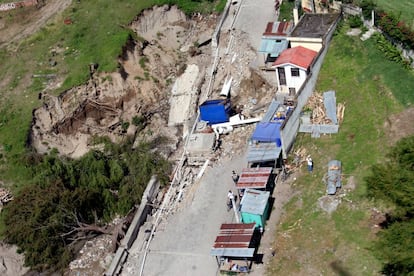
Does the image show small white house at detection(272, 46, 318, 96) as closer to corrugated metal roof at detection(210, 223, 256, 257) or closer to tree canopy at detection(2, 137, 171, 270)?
tree canopy at detection(2, 137, 171, 270)

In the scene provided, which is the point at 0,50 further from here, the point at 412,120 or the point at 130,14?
the point at 412,120

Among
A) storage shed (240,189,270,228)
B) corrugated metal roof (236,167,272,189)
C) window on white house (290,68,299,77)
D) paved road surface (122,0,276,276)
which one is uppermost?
window on white house (290,68,299,77)

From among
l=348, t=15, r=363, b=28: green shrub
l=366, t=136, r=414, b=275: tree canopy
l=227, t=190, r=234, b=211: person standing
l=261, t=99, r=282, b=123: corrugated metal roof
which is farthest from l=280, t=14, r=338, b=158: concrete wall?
l=366, t=136, r=414, b=275: tree canopy

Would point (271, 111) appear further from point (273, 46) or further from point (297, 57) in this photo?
point (273, 46)

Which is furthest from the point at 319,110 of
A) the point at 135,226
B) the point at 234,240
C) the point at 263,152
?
the point at 135,226

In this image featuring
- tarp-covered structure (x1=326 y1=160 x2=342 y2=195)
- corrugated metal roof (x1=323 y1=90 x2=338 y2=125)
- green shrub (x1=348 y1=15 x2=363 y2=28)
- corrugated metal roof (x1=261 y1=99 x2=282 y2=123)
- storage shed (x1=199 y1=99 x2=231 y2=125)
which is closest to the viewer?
tarp-covered structure (x1=326 y1=160 x2=342 y2=195)
